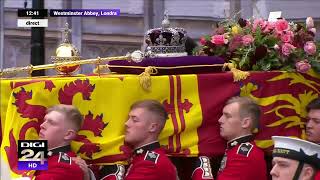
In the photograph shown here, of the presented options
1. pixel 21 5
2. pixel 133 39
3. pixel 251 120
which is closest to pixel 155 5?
pixel 133 39

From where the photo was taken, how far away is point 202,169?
12.5 feet

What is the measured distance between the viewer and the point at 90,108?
3748mm

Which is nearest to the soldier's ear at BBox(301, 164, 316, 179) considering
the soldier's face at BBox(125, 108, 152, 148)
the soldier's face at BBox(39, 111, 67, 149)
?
the soldier's face at BBox(125, 108, 152, 148)

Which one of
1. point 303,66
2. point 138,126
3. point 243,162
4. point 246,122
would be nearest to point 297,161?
point 243,162

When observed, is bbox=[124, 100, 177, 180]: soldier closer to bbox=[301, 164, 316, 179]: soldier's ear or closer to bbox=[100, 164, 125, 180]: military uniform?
bbox=[100, 164, 125, 180]: military uniform

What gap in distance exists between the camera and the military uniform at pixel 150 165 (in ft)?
11.8

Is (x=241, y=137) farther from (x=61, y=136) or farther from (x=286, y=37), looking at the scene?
(x=61, y=136)

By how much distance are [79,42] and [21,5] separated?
3.66ft

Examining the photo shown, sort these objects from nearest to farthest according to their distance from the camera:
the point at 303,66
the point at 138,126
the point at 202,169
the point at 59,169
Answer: the point at 59,169 < the point at 138,126 < the point at 202,169 < the point at 303,66

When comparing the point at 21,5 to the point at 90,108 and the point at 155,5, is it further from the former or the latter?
the point at 90,108

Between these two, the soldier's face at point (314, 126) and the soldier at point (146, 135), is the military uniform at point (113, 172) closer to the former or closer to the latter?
the soldier at point (146, 135)

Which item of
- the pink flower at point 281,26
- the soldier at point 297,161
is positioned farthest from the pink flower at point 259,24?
the soldier at point 297,161

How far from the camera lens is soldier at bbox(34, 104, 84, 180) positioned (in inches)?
138

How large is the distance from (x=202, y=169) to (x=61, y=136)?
801 mm
